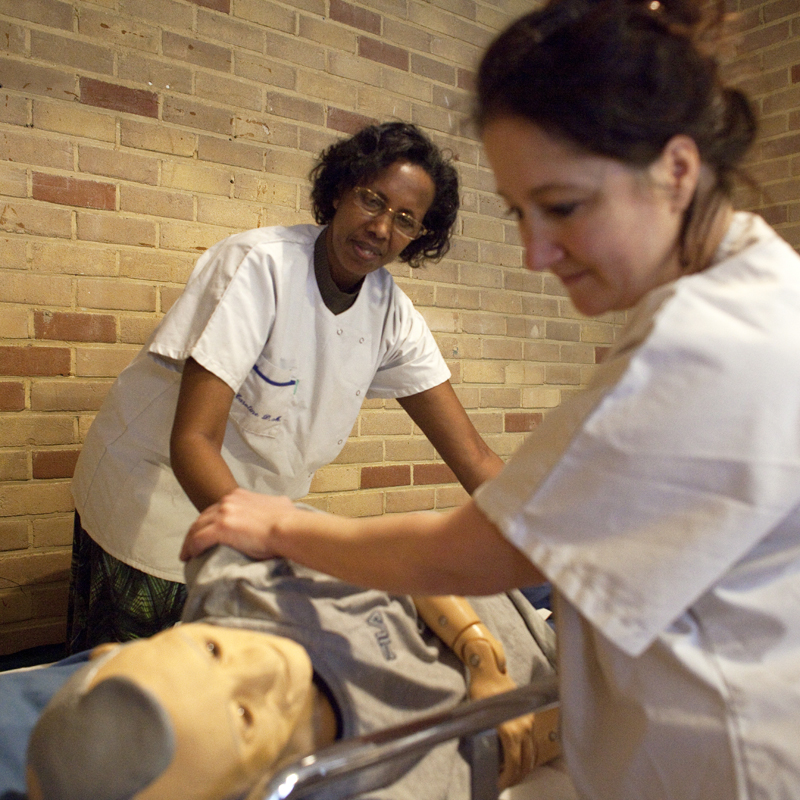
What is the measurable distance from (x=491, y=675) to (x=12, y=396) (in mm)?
1540

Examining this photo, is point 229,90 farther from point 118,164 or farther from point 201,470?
point 201,470

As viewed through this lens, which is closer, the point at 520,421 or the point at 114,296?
the point at 114,296

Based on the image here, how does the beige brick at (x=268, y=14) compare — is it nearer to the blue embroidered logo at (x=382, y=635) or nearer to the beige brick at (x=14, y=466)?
the beige brick at (x=14, y=466)

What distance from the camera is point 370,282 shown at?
170cm

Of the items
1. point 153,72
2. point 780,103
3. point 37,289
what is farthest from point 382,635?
point 780,103

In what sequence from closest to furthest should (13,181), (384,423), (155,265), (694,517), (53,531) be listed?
(694,517) → (13,181) → (53,531) → (155,265) → (384,423)

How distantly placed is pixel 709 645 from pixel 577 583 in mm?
140

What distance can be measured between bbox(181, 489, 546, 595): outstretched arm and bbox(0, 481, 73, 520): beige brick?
4.46 ft

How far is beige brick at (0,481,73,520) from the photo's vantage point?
76.2 inches

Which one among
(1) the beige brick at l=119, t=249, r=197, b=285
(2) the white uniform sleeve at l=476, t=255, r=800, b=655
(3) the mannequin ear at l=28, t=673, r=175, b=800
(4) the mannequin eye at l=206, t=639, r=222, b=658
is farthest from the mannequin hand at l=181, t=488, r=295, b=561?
(1) the beige brick at l=119, t=249, r=197, b=285

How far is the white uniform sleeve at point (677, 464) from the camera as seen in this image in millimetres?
598

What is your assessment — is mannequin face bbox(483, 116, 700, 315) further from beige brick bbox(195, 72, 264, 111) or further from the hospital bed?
beige brick bbox(195, 72, 264, 111)

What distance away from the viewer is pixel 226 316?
139 cm

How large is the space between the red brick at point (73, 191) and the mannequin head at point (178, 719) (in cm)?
150
